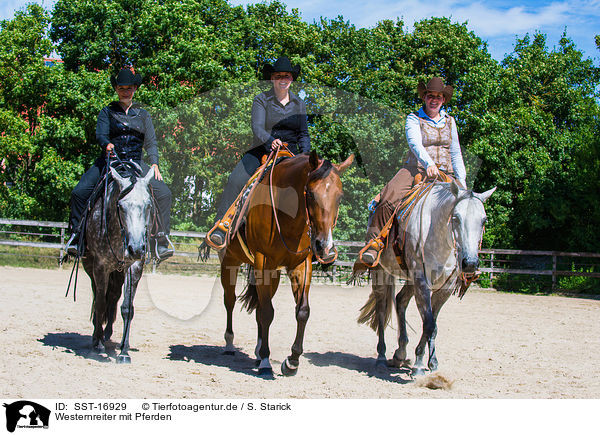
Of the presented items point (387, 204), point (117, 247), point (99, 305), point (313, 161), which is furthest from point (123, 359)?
point (387, 204)

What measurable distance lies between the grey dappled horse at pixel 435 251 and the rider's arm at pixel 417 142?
340mm

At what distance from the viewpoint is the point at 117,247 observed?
5.97 meters

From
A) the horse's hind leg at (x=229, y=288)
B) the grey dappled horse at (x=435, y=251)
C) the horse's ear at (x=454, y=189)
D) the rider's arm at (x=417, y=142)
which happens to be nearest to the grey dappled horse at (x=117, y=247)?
the horse's hind leg at (x=229, y=288)

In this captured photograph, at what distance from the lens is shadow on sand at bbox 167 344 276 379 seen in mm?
6062

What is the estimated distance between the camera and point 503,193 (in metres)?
Result: 24.1

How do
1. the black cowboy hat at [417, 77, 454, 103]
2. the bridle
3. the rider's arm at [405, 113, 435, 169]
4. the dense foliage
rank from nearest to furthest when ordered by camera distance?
1. the bridle
2. the rider's arm at [405, 113, 435, 169]
3. the black cowboy hat at [417, 77, 454, 103]
4. the dense foliage

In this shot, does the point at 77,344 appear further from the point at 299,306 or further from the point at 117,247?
the point at 299,306

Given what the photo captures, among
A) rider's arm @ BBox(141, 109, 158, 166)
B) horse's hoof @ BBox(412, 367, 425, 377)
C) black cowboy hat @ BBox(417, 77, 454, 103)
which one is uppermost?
black cowboy hat @ BBox(417, 77, 454, 103)

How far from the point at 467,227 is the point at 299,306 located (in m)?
1.74

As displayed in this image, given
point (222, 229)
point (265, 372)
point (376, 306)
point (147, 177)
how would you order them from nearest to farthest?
point (265, 372), point (147, 177), point (222, 229), point (376, 306)

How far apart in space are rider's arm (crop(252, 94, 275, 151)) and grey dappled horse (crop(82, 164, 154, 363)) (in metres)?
1.19

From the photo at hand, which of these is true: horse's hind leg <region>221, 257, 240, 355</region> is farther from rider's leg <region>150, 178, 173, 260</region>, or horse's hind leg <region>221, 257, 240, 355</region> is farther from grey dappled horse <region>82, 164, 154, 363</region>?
grey dappled horse <region>82, 164, 154, 363</region>

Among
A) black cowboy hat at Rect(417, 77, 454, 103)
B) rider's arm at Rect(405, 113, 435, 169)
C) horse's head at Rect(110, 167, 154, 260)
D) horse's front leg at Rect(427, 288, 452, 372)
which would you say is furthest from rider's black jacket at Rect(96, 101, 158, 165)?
horse's front leg at Rect(427, 288, 452, 372)
